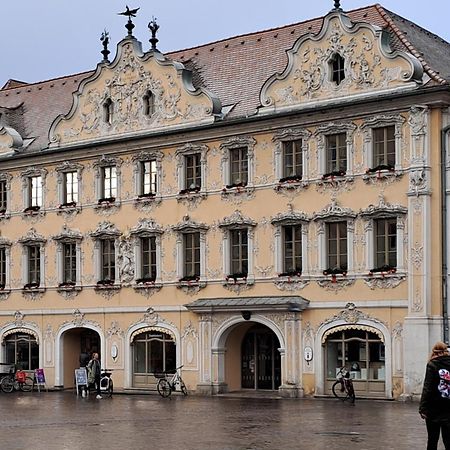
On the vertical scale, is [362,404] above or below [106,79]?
below

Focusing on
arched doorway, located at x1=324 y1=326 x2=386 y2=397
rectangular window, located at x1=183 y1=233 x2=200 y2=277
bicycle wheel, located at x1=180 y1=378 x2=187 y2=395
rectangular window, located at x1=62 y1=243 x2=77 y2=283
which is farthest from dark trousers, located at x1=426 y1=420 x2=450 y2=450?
rectangular window, located at x1=62 y1=243 x2=77 y2=283

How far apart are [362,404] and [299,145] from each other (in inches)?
380

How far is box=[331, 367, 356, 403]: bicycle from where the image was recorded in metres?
37.6

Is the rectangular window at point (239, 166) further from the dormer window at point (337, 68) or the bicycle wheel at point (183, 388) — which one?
the bicycle wheel at point (183, 388)

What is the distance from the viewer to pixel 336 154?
4031 cm

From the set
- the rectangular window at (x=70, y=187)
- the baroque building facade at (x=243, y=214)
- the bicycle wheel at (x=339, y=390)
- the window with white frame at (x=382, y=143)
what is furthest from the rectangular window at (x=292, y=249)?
the rectangular window at (x=70, y=187)

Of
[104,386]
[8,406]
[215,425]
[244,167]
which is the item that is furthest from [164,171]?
[215,425]

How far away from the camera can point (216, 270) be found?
142 feet

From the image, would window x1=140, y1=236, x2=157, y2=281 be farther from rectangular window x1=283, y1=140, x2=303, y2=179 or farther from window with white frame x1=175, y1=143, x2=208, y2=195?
rectangular window x1=283, y1=140, x2=303, y2=179

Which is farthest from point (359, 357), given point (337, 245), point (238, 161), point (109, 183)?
point (109, 183)

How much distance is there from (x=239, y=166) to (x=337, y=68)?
525 centimetres

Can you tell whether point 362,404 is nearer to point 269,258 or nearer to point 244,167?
point 269,258

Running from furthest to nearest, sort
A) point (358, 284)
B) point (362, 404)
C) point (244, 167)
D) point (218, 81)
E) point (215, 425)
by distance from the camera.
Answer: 1. point (218, 81)
2. point (244, 167)
3. point (358, 284)
4. point (362, 404)
5. point (215, 425)

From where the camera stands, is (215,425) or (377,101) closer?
(215,425)
